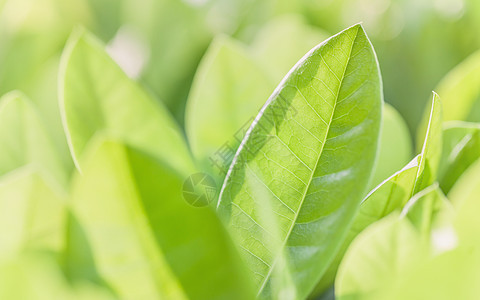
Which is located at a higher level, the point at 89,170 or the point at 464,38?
the point at 89,170

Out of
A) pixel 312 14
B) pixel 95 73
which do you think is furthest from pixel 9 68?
pixel 312 14

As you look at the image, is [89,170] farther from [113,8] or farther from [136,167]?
[113,8]

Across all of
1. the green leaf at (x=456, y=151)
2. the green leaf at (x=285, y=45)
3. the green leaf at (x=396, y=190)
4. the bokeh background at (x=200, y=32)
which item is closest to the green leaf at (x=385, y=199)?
the green leaf at (x=396, y=190)

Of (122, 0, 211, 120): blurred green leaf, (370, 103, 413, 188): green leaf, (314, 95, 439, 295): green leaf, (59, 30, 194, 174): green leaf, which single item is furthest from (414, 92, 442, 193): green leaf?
(122, 0, 211, 120): blurred green leaf

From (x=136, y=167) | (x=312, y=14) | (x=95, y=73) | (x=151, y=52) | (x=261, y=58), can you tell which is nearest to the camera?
(x=136, y=167)

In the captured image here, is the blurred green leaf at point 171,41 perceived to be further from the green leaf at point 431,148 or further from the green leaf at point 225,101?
the green leaf at point 431,148

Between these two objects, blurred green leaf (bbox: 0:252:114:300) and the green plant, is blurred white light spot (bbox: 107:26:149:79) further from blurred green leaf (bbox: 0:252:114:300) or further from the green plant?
blurred green leaf (bbox: 0:252:114:300)

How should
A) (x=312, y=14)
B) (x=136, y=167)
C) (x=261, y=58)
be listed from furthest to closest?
(x=312, y=14) → (x=261, y=58) → (x=136, y=167)
